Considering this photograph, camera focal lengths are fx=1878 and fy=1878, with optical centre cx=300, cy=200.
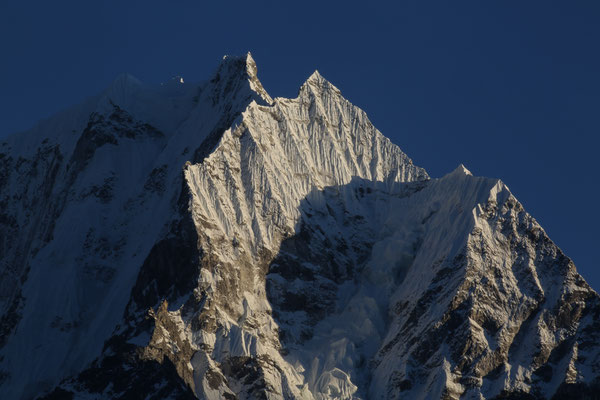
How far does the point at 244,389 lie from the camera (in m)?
194

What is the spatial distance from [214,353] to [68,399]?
52.1ft

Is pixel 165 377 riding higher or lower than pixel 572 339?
lower

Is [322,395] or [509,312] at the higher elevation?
[509,312]

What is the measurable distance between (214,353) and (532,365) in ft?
109

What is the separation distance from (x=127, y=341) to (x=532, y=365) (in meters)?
42.3

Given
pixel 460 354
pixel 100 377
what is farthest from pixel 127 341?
pixel 460 354

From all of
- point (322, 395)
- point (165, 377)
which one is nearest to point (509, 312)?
point (322, 395)

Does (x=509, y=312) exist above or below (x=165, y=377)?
above

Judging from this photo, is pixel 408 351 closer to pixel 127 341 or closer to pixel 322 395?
pixel 322 395

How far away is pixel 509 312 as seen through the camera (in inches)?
7844

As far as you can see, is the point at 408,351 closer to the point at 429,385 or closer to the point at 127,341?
the point at 429,385

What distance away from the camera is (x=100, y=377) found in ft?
641

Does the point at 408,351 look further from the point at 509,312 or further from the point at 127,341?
the point at 127,341

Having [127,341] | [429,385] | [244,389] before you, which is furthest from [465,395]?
[127,341]
